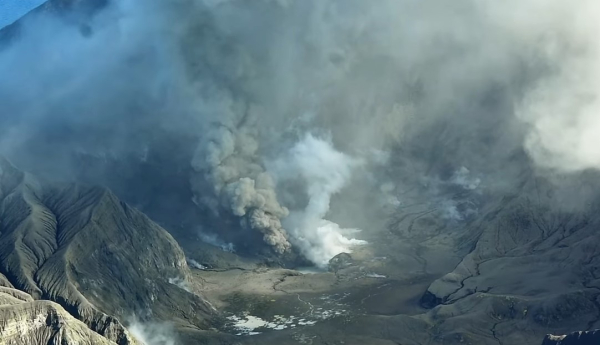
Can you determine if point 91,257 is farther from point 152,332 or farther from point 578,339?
point 578,339

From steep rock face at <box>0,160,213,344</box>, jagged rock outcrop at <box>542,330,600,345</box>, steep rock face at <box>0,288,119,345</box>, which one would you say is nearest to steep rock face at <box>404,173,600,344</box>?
jagged rock outcrop at <box>542,330,600,345</box>

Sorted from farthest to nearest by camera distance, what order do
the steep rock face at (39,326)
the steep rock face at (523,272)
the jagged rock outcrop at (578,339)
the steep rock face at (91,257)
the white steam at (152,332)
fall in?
the steep rock face at (523,272)
the steep rock face at (91,257)
the white steam at (152,332)
the jagged rock outcrop at (578,339)
the steep rock face at (39,326)

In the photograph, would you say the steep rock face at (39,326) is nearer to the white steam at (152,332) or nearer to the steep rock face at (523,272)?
the white steam at (152,332)

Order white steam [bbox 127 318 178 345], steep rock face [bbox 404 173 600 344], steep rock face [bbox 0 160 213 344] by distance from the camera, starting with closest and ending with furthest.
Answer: white steam [bbox 127 318 178 345], steep rock face [bbox 0 160 213 344], steep rock face [bbox 404 173 600 344]

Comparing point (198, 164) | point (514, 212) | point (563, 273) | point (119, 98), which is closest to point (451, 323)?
point (563, 273)

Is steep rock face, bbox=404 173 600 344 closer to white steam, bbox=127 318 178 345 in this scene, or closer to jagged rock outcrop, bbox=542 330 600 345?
jagged rock outcrop, bbox=542 330 600 345

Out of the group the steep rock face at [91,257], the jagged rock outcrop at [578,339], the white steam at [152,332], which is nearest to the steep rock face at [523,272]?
the jagged rock outcrop at [578,339]
